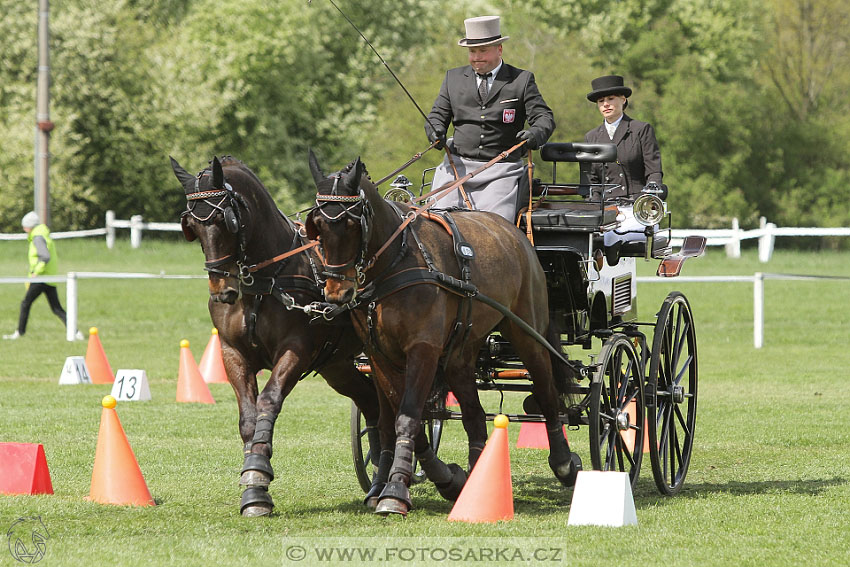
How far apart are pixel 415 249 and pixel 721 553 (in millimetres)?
2105

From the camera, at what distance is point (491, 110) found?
7809 mm

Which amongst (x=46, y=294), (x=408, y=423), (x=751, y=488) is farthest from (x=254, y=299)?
(x=46, y=294)

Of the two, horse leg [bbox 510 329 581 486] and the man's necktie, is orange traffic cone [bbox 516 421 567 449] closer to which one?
horse leg [bbox 510 329 581 486]

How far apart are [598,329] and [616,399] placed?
0.68 metres

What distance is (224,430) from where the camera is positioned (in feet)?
34.1

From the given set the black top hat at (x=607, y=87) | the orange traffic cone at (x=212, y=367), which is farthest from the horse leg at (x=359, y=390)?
the orange traffic cone at (x=212, y=367)

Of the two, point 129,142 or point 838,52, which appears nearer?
point 129,142

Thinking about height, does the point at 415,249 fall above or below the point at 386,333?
above

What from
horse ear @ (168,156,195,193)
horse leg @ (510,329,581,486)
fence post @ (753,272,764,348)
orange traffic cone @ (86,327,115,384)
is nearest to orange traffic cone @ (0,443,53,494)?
horse ear @ (168,156,195,193)

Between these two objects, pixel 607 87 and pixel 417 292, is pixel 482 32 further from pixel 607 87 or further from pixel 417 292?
pixel 417 292

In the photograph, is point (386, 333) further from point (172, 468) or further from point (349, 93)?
point (349, 93)

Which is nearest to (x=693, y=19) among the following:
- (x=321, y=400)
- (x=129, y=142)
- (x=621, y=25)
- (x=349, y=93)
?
(x=621, y=25)

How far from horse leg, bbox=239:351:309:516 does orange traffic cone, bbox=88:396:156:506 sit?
72 cm

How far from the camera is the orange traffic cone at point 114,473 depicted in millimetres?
6781
